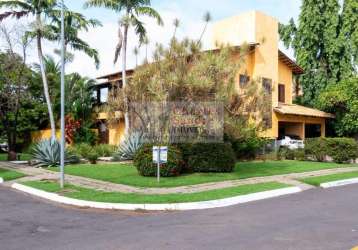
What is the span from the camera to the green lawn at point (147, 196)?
1216cm

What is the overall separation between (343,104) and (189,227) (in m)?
28.1

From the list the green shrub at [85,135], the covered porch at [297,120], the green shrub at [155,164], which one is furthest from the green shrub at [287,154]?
the green shrub at [85,135]

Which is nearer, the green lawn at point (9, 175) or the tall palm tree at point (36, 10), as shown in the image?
the green lawn at point (9, 175)

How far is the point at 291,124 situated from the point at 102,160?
16.2 metres

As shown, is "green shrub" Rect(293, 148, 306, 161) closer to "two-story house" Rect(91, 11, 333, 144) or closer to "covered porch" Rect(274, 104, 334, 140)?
"two-story house" Rect(91, 11, 333, 144)

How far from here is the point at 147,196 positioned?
1267 centimetres

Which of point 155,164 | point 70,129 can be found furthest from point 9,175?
point 70,129

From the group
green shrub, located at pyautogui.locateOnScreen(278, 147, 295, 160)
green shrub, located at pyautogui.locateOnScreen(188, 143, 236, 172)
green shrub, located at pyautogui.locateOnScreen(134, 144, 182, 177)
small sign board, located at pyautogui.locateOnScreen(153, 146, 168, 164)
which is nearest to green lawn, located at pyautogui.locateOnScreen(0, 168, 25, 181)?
green shrub, located at pyautogui.locateOnScreen(134, 144, 182, 177)

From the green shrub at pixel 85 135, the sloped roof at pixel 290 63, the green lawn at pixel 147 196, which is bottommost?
the green lawn at pixel 147 196

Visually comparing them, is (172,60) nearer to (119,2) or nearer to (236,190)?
(236,190)

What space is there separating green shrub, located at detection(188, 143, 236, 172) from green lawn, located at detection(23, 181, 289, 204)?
9.30 ft

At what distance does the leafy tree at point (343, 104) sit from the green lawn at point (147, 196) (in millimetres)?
20477

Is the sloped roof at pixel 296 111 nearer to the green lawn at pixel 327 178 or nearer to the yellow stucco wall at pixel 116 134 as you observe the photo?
the yellow stucco wall at pixel 116 134

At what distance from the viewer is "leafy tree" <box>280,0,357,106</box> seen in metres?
37.5
